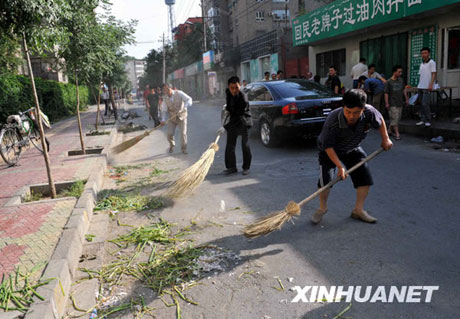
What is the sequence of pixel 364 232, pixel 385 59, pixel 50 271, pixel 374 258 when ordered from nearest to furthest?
pixel 50 271 → pixel 374 258 → pixel 364 232 → pixel 385 59

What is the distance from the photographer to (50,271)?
2998 mm

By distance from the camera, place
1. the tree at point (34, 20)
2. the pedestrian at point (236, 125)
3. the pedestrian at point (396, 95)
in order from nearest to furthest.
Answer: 1. the tree at point (34, 20)
2. the pedestrian at point (236, 125)
3. the pedestrian at point (396, 95)

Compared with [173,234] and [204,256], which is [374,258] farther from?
[173,234]

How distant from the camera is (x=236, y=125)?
6469mm

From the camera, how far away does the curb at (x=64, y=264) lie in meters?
2.57

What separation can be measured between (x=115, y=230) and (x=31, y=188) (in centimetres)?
241

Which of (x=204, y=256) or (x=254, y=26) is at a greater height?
(x=254, y=26)

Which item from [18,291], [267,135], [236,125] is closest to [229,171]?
[236,125]

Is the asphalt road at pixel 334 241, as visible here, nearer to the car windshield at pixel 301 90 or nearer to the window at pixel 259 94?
the car windshield at pixel 301 90

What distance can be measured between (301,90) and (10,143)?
21.6 feet

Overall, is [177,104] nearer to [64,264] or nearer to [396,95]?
[396,95]

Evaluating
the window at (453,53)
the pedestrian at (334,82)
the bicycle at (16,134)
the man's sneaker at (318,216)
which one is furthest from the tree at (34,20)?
the window at (453,53)

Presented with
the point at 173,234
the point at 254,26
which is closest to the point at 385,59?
the point at 173,234

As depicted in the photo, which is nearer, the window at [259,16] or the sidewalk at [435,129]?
the sidewalk at [435,129]
